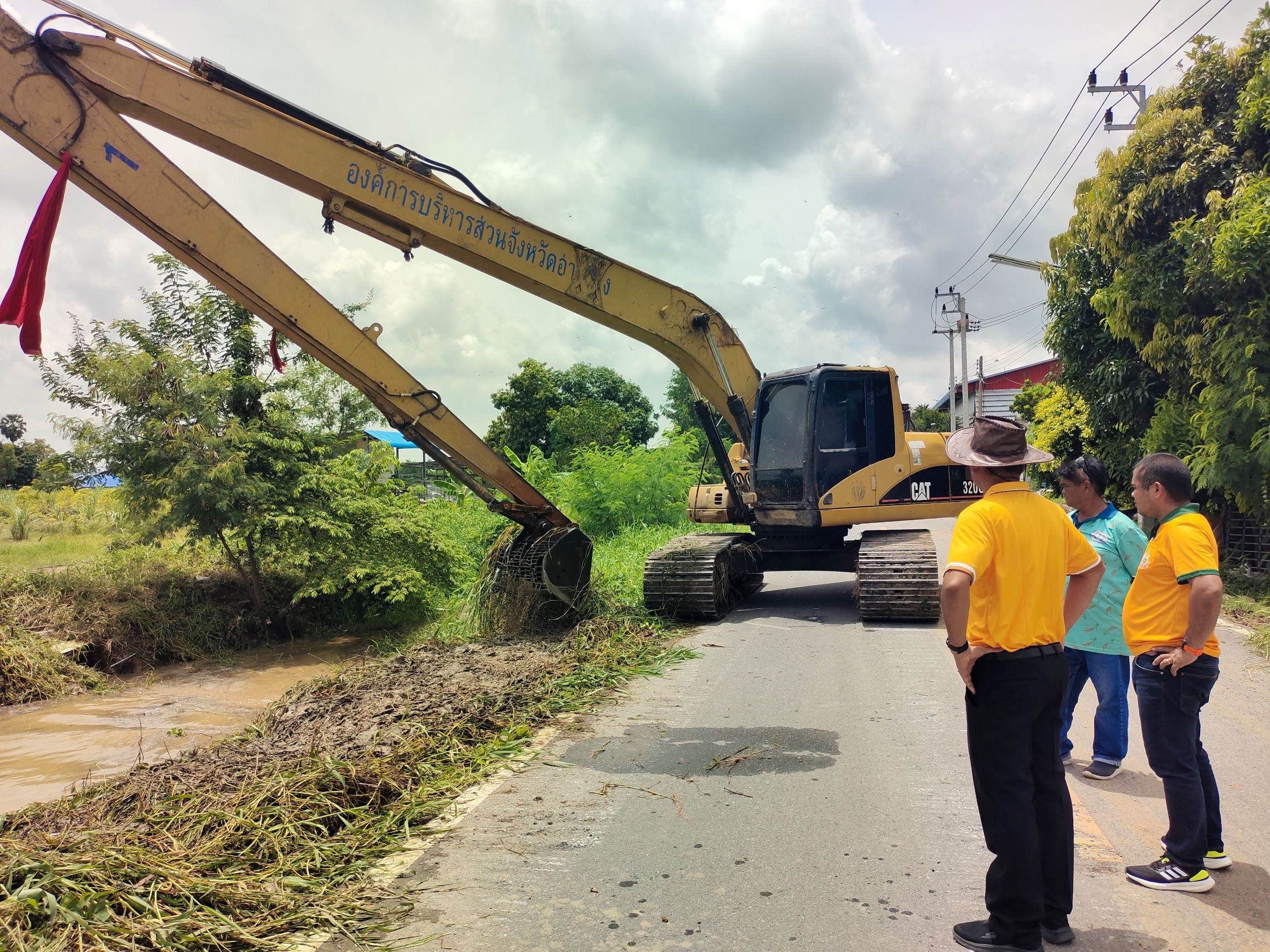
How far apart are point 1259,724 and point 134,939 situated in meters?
6.71

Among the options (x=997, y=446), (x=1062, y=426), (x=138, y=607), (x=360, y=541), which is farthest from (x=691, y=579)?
(x=1062, y=426)

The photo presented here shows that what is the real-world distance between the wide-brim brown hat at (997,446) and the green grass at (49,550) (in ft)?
41.7

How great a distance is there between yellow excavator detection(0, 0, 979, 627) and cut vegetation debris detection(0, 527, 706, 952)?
2.65m

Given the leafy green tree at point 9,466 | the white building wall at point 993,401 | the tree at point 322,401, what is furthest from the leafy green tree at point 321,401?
the white building wall at point 993,401

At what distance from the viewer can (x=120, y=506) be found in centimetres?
1142

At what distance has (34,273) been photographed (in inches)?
239

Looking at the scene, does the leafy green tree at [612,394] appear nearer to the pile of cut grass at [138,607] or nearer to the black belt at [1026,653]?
the pile of cut grass at [138,607]

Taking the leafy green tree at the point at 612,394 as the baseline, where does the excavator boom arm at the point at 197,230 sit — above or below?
below

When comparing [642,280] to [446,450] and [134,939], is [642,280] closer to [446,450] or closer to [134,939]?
[446,450]

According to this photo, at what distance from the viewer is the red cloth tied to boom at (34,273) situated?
19.5 feet

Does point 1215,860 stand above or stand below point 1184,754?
below

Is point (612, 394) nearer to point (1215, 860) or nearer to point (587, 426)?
point (587, 426)

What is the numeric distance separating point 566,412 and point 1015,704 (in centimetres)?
3124

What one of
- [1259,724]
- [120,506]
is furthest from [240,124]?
[1259,724]
